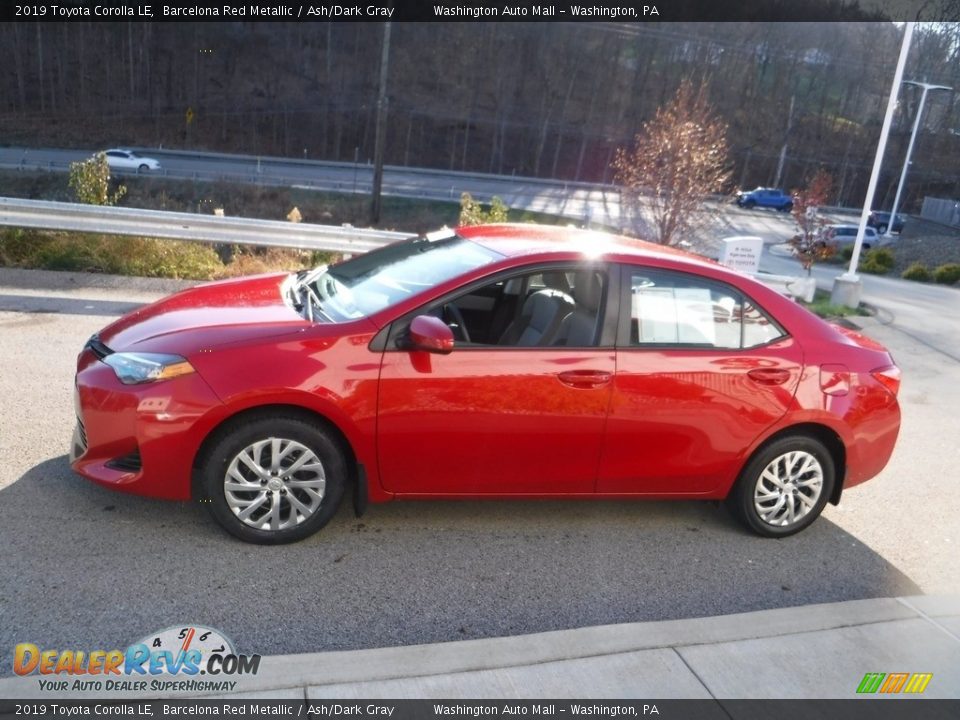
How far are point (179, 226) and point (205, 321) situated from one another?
6006mm

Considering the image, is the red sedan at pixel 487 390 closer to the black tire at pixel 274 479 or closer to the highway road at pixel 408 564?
the black tire at pixel 274 479

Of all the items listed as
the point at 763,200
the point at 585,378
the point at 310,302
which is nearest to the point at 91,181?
the point at 310,302

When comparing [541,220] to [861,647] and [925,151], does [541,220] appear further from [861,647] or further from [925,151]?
[925,151]

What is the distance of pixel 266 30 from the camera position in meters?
70.0

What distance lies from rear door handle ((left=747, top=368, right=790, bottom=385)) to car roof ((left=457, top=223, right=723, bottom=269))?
2.10 feet

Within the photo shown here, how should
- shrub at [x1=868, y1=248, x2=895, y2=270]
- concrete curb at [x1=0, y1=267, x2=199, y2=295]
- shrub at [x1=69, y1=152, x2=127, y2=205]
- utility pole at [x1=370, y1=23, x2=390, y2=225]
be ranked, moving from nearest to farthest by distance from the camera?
concrete curb at [x1=0, y1=267, x2=199, y2=295] < shrub at [x1=69, y1=152, x2=127, y2=205] < utility pole at [x1=370, y1=23, x2=390, y2=225] < shrub at [x1=868, y1=248, x2=895, y2=270]

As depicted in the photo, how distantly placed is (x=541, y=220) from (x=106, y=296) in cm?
3407

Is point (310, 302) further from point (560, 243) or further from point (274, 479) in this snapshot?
point (560, 243)

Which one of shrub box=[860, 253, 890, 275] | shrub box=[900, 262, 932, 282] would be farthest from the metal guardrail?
shrub box=[860, 253, 890, 275]

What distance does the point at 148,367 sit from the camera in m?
3.87

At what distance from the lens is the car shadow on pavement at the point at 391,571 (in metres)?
3.40

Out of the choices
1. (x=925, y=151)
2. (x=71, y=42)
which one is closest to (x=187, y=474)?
(x=71, y=42)

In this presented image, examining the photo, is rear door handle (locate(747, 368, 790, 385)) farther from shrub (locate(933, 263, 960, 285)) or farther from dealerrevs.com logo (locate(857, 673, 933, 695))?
shrub (locate(933, 263, 960, 285))

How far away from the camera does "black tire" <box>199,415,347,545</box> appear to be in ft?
12.6
